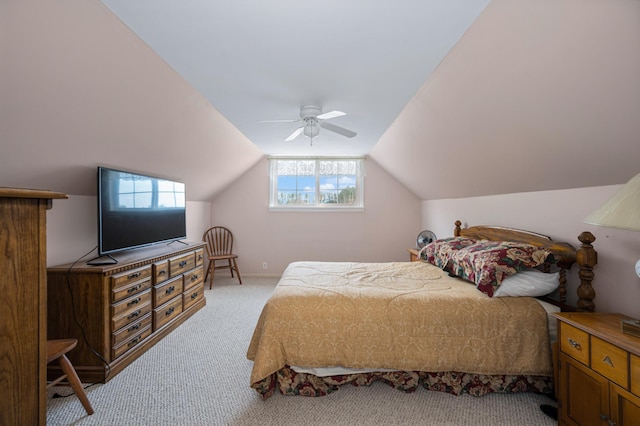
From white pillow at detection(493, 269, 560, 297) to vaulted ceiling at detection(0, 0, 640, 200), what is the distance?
744mm

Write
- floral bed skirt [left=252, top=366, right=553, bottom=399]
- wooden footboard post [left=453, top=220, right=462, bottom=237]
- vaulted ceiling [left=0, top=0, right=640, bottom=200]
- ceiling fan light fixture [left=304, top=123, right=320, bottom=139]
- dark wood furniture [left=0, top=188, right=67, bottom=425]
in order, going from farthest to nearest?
wooden footboard post [left=453, top=220, right=462, bottom=237] < ceiling fan light fixture [left=304, top=123, right=320, bottom=139] < floral bed skirt [left=252, top=366, right=553, bottom=399] < vaulted ceiling [left=0, top=0, right=640, bottom=200] < dark wood furniture [left=0, top=188, right=67, bottom=425]

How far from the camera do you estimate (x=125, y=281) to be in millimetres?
2221

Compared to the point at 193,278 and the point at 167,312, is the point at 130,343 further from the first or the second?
the point at 193,278

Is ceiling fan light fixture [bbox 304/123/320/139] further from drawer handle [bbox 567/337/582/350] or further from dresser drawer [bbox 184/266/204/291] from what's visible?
drawer handle [bbox 567/337/582/350]

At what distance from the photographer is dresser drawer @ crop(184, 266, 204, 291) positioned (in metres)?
3.18

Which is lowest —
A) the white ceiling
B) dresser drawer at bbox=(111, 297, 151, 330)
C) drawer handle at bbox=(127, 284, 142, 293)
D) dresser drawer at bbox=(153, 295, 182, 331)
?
dresser drawer at bbox=(153, 295, 182, 331)

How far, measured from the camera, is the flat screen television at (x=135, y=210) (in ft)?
7.45

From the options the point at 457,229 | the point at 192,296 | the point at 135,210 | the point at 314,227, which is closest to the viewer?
the point at 135,210

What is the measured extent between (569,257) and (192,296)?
370 cm

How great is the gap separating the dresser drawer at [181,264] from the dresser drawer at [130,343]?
589 mm

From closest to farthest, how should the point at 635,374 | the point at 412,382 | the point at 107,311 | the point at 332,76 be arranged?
the point at 635,374 → the point at 412,382 → the point at 107,311 → the point at 332,76

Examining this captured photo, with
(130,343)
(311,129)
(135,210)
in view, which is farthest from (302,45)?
(130,343)

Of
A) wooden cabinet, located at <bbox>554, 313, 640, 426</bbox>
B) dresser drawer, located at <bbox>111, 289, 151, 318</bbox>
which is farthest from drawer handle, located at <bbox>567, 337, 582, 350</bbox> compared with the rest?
dresser drawer, located at <bbox>111, 289, 151, 318</bbox>

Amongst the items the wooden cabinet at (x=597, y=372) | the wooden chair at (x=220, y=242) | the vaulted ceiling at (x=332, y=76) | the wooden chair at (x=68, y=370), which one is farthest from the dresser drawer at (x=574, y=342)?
the wooden chair at (x=220, y=242)
